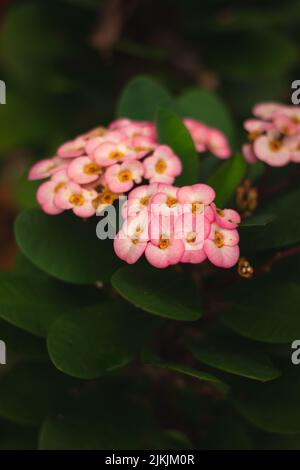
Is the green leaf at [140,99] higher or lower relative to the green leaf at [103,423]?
higher

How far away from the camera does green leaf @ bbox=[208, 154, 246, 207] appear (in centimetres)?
98

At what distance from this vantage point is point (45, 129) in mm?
1587

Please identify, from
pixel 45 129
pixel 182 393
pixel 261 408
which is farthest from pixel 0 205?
pixel 261 408

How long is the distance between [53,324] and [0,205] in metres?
1.25

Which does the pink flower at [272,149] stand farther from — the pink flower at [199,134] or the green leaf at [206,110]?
the green leaf at [206,110]

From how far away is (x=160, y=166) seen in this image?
3.05 ft

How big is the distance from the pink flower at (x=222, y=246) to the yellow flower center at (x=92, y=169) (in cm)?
20

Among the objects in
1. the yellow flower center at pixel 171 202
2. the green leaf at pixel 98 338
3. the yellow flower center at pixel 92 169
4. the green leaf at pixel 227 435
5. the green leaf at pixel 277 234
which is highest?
the yellow flower center at pixel 92 169

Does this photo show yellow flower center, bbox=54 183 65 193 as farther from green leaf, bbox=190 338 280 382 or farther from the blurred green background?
the blurred green background

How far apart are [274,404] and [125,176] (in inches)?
16.5

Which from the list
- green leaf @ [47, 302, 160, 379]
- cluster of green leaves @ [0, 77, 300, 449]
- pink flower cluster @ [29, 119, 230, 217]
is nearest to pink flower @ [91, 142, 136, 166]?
pink flower cluster @ [29, 119, 230, 217]

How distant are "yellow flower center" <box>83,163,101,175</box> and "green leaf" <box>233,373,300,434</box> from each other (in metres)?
0.42

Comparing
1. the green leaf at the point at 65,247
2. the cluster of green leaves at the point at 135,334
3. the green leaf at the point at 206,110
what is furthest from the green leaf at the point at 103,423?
the green leaf at the point at 206,110

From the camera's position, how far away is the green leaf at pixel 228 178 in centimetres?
98
